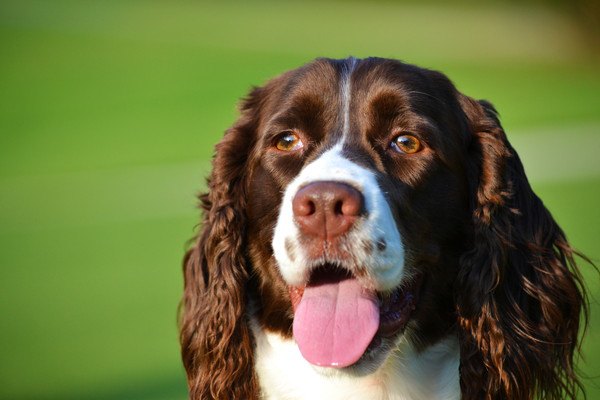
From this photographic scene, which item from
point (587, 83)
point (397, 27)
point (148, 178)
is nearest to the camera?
point (148, 178)

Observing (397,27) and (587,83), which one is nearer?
(587,83)

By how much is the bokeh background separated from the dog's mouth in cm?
151

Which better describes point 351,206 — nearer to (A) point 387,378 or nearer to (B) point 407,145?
(B) point 407,145

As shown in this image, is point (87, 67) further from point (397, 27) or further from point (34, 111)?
point (397, 27)

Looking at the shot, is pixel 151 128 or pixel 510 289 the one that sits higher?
pixel 151 128

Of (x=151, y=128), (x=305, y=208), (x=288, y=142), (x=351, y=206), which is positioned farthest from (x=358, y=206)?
(x=151, y=128)

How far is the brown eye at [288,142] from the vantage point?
4.02 meters

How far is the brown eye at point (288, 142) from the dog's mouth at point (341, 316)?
627 mm

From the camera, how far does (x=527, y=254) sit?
13.2ft

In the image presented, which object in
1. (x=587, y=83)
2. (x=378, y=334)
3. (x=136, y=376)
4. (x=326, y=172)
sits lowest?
(x=136, y=376)

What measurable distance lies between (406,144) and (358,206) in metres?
0.62

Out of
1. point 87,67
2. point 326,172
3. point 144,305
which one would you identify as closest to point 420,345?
point 326,172

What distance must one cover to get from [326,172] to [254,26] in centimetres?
3003

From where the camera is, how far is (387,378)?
3859 mm
